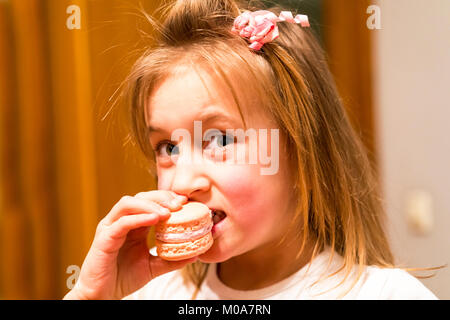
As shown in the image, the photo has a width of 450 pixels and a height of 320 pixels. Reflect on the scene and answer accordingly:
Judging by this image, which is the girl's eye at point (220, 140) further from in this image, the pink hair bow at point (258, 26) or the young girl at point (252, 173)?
the pink hair bow at point (258, 26)

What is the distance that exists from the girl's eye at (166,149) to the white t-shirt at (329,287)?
0.28 meters

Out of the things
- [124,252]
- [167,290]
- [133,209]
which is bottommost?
[167,290]

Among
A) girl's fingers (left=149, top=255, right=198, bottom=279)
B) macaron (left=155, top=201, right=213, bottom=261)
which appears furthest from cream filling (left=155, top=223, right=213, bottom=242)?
girl's fingers (left=149, top=255, right=198, bottom=279)

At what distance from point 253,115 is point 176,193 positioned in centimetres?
17

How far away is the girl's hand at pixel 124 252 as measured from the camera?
0.62 m

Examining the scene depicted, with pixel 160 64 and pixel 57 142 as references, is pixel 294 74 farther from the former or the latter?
pixel 57 142

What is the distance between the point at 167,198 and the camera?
62 cm

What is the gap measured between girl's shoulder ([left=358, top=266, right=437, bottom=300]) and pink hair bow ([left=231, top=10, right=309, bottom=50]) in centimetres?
42

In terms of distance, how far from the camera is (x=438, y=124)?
2.35 ft

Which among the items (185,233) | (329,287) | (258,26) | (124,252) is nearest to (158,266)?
(124,252)

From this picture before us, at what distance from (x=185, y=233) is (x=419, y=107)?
1.48ft

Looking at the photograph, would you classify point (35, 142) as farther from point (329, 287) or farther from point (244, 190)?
point (329, 287)

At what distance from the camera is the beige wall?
70 cm

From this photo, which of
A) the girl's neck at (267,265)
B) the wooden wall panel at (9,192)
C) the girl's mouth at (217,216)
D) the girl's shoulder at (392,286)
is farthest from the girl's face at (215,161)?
the wooden wall panel at (9,192)
